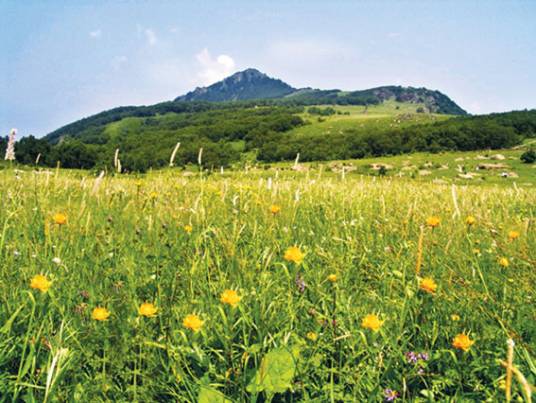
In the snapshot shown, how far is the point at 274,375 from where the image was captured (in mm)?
1688

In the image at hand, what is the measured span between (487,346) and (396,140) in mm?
105022

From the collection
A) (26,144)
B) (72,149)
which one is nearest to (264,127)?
(72,149)

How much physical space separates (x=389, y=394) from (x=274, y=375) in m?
0.57

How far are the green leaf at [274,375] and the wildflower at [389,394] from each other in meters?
0.46

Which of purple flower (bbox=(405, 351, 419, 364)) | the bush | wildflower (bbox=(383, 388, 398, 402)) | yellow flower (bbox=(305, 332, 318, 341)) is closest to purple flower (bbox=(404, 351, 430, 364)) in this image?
purple flower (bbox=(405, 351, 419, 364))

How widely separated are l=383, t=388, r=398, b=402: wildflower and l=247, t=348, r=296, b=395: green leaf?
46 cm

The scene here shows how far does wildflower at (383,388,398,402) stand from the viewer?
1759mm

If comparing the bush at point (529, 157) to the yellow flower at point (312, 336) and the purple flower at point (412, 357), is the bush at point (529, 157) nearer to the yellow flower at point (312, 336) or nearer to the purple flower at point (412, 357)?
the purple flower at point (412, 357)

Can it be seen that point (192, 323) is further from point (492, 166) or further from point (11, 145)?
point (492, 166)

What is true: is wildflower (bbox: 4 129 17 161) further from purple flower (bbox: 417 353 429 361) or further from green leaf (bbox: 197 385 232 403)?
purple flower (bbox: 417 353 429 361)

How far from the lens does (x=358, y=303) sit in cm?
256

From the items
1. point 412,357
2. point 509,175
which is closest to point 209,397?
point 412,357

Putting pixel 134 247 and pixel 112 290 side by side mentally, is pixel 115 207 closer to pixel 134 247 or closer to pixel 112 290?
pixel 134 247

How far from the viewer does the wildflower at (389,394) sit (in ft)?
5.77
